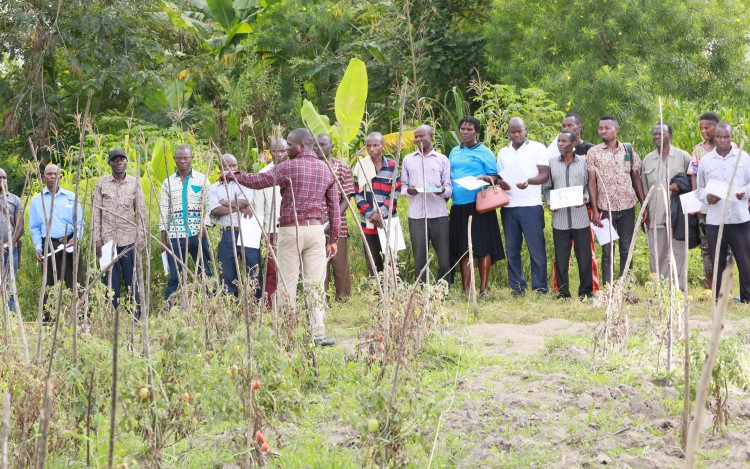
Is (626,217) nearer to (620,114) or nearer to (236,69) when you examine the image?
(620,114)

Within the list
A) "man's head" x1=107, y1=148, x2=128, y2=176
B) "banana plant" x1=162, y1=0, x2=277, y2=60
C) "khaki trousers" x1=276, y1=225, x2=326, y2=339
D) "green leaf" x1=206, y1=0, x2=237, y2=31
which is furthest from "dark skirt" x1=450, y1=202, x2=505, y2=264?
"green leaf" x1=206, y1=0, x2=237, y2=31

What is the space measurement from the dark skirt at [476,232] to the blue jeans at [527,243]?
12 cm

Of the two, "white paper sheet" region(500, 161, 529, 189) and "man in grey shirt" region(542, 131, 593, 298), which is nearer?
"man in grey shirt" region(542, 131, 593, 298)

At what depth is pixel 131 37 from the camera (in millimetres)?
15242

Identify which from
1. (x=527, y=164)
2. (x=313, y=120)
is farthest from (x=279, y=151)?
(x=313, y=120)

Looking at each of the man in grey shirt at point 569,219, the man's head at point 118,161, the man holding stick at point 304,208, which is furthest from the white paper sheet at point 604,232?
the man's head at point 118,161

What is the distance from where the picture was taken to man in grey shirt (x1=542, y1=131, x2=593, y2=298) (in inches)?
347

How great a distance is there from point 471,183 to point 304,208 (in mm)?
2337

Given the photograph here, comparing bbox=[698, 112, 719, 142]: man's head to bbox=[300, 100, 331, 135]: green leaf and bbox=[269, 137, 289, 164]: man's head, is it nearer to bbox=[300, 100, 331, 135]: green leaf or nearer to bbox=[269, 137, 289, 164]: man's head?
bbox=[269, 137, 289, 164]: man's head

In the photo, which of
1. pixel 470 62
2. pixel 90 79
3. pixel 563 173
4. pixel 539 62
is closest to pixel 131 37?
pixel 90 79

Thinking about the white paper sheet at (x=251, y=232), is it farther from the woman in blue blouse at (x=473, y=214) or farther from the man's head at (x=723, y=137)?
the man's head at (x=723, y=137)

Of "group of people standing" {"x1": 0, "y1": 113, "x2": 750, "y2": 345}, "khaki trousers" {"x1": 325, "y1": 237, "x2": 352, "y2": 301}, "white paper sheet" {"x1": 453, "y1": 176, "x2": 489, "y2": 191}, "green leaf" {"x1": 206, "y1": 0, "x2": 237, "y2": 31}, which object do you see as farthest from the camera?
"green leaf" {"x1": 206, "y1": 0, "x2": 237, "y2": 31}

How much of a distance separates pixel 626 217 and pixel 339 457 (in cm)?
508

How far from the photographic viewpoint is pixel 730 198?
8.05 meters
